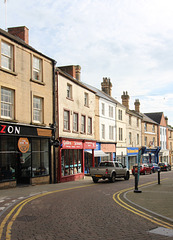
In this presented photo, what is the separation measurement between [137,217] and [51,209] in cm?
340

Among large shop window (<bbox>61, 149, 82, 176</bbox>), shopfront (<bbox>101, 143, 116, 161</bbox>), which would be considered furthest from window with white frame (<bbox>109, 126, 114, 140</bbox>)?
large shop window (<bbox>61, 149, 82, 176</bbox>)

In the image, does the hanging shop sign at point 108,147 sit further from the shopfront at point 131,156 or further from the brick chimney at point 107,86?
the brick chimney at point 107,86

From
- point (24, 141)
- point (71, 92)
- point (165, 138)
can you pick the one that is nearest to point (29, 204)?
point (24, 141)

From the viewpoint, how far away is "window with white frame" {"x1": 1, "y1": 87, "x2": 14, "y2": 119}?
19.2m

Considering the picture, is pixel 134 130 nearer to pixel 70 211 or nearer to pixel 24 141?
pixel 24 141

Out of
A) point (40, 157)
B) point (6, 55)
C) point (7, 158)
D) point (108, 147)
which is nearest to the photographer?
point (7, 158)

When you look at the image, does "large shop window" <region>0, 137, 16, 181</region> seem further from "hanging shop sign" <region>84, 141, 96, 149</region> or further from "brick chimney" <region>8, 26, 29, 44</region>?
"hanging shop sign" <region>84, 141, 96, 149</region>

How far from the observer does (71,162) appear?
27859mm

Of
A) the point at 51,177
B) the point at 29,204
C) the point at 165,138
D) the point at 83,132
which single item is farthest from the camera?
the point at 165,138

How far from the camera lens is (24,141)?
67.8 feet

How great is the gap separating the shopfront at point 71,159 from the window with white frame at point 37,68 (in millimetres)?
5726

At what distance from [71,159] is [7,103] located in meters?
10.4

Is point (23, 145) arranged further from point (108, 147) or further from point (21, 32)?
point (108, 147)

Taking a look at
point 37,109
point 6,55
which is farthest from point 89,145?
point 6,55
